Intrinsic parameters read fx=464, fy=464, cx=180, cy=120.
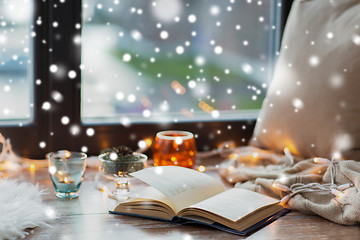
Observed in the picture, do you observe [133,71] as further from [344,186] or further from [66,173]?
[344,186]

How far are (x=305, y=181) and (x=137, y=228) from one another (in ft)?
1.45

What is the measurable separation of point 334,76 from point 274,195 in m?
0.36

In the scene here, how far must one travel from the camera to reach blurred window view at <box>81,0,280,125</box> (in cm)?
152

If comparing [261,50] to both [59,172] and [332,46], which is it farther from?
[59,172]

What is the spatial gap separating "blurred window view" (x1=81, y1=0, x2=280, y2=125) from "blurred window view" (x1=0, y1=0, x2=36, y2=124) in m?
0.17

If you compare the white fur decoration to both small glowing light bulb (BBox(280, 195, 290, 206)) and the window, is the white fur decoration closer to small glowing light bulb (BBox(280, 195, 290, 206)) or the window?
the window

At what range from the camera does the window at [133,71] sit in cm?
139

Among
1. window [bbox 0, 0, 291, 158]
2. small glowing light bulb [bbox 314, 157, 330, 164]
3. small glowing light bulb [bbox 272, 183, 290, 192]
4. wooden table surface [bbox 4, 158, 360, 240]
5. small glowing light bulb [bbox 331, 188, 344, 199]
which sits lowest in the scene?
wooden table surface [bbox 4, 158, 360, 240]

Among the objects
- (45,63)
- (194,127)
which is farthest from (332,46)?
(45,63)

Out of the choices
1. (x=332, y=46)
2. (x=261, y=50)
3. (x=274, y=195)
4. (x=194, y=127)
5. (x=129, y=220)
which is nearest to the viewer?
(x=129, y=220)

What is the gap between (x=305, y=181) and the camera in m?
1.15

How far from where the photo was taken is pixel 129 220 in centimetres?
101

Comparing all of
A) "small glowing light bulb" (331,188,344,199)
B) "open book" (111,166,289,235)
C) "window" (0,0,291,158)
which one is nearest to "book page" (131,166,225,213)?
"open book" (111,166,289,235)

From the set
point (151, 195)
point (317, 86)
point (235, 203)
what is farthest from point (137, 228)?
point (317, 86)
